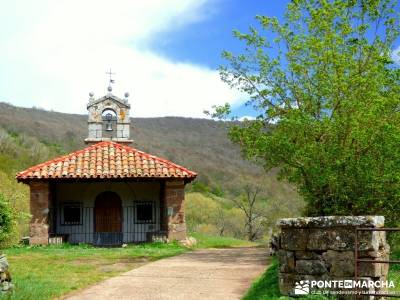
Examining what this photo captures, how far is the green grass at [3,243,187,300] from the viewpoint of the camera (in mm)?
8992

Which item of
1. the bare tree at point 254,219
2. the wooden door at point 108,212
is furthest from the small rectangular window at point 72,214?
the bare tree at point 254,219

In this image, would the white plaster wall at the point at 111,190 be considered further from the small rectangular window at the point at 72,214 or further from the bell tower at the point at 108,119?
the bell tower at the point at 108,119

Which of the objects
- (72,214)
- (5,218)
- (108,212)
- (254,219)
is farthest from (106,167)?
(254,219)

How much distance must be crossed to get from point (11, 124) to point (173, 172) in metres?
49.9

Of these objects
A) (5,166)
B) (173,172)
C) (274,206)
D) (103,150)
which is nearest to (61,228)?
(103,150)

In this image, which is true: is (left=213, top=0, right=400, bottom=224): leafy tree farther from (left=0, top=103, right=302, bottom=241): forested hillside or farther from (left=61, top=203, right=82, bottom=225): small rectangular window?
(left=0, top=103, right=302, bottom=241): forested hillside

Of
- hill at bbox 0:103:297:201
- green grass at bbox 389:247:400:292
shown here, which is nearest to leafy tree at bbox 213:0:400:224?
green grass at bbox 389:247:400:292

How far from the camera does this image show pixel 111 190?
70.2 ft

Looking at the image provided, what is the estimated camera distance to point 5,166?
34125mm

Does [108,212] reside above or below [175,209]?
below

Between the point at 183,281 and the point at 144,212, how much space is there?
11.5m

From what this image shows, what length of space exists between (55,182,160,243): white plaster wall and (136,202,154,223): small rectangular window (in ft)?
0.54

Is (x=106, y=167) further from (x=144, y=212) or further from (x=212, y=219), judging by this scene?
(x=212, y=219)

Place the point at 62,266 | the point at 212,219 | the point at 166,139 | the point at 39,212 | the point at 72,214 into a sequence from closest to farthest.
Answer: the point at 62,266, the point at 39,212, the point at 72,214, the point at 212,219, the point at 166,139
